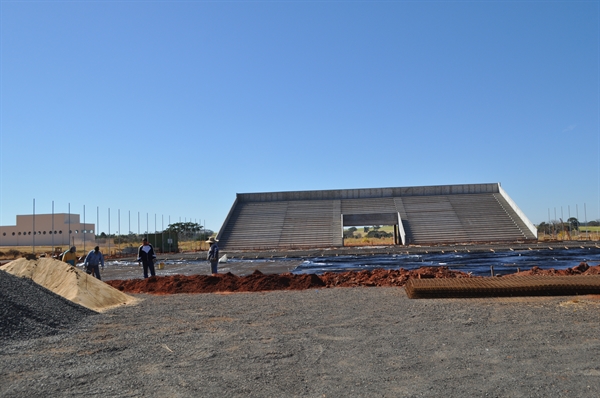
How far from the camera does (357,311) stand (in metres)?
10.1

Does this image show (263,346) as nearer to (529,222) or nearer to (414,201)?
(529,222)

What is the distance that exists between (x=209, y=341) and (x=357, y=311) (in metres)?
3.39

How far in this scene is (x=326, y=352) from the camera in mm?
6816

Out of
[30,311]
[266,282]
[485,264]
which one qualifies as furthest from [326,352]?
[485,264]

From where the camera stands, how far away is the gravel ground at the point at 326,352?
17.4ft

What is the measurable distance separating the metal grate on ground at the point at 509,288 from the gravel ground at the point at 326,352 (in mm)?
404

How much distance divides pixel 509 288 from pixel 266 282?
264 inches

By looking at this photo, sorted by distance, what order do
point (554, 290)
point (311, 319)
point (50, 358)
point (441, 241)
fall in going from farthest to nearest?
point (441, 241), point (554, 290), point (311, 319), point (50, 358)

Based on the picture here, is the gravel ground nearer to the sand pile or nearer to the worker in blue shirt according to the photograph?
the sand pile

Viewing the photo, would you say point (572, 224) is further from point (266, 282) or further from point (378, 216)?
point (266, 282)

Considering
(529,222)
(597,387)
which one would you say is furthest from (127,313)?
(529,222)

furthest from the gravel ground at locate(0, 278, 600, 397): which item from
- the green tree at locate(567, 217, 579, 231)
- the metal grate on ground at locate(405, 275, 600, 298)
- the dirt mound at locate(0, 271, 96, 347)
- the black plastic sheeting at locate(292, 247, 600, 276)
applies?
the green tree at locate(567, 217, 579, 231)

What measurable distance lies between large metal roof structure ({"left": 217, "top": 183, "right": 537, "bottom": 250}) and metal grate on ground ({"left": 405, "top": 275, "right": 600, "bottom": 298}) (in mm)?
31557

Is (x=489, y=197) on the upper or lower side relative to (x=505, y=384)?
upper
